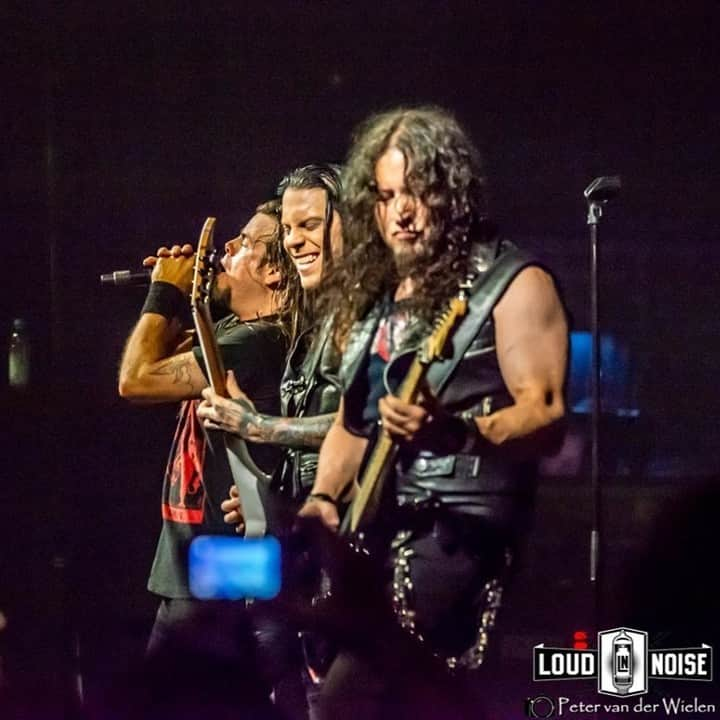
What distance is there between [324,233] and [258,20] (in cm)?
56

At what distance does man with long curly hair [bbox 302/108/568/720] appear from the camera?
2.74 meters

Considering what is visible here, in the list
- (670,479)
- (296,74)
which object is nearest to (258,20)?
(296,74)

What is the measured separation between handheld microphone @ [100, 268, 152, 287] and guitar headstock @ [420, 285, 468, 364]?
2.45 feet

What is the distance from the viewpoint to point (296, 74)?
2.96 m

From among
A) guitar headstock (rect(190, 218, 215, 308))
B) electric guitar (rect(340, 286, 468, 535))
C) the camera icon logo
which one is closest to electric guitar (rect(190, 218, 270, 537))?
guitar headstock (rect(190, 218, 215, 308))

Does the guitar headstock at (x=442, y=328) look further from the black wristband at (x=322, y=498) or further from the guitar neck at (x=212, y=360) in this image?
the guitar neck at (x=212, y=360)

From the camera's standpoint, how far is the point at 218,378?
298 cm

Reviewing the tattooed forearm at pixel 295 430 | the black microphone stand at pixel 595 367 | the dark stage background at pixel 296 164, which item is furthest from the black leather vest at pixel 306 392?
the black microphone stand at pixel 595 367

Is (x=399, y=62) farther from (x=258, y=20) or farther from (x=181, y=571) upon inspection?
(x=181, y=571)

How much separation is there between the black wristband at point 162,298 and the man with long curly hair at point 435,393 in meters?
0.41

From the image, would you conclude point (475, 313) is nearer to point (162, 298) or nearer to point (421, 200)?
point (421, 200)

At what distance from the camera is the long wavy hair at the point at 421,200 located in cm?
285

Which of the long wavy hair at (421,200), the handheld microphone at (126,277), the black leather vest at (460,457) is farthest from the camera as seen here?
the handheld microphone at (126,277)

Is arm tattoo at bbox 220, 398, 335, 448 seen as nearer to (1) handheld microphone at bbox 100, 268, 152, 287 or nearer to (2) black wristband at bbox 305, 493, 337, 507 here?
(2) black wristband at bbox 305, 493, 337, 507
